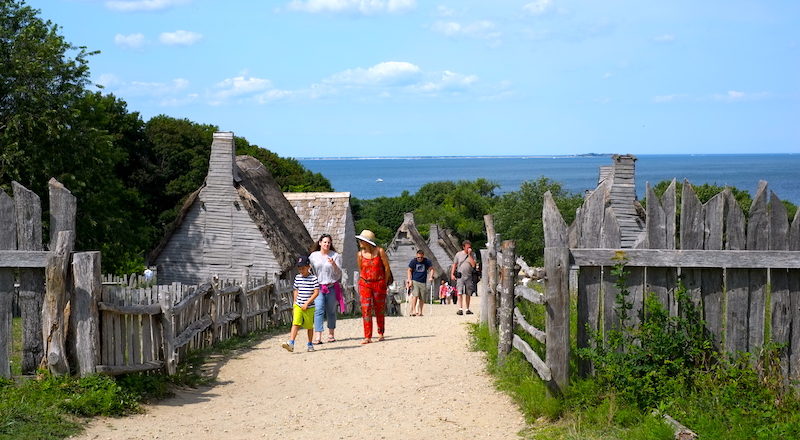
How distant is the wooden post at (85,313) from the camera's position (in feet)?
27.9

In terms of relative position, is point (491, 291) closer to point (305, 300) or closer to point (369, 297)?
point (369, 297)

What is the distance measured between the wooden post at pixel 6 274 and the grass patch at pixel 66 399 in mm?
246

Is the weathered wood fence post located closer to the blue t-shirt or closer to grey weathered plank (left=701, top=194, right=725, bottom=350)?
grey weathered plank (left=701, top=194, right=725, bottom=350)

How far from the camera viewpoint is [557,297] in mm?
7910

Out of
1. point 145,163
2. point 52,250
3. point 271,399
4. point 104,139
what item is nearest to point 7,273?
point 52,250

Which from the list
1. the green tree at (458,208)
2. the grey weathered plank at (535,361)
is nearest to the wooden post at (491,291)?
the grey weathered plank at (535,361)

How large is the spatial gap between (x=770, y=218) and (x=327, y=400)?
206 inches

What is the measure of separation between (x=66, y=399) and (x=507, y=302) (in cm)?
518

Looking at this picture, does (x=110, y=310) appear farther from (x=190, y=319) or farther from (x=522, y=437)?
(x=522, y=437)

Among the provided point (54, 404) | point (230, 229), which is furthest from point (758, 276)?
point (230, 229)

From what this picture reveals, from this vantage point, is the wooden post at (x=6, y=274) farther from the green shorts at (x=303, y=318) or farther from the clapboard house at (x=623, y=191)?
the clapboard house at (x=623, y=191)

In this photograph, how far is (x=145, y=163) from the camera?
49.5m

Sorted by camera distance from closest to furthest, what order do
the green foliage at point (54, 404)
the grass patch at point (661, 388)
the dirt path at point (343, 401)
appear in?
the grass patch at point (661, 388) < the green foliage at point (54, 404) < the dirt path at point (343, 401)

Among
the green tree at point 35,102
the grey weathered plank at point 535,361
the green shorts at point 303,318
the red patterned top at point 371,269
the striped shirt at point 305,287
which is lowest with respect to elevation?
the green shorts at point 303,318
